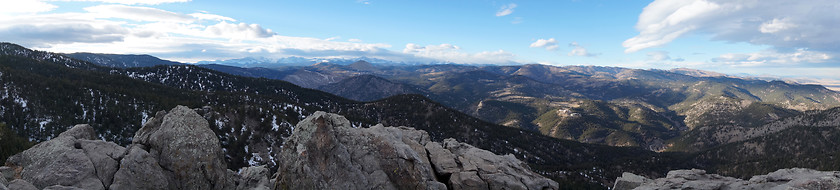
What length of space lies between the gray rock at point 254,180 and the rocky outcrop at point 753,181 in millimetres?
37510

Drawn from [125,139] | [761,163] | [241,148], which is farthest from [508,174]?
Result: [761,163]

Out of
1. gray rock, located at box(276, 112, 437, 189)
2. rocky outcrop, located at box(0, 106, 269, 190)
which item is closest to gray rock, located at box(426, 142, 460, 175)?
gray rock, located at box(276, 112, 437, 189)

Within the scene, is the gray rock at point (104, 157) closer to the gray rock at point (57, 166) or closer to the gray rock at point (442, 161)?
the gray rock at point (57, 166)

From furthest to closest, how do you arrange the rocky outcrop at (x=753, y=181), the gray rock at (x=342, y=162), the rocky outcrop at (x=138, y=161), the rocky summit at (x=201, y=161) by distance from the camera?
the gray rock at (x=342, y=162), the rocky summit at (x=201, y=161), the rocky outcrop at (x=753, y=181), the rocky outcrop at (x=138, y=161)

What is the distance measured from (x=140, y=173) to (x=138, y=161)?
0.95 metres

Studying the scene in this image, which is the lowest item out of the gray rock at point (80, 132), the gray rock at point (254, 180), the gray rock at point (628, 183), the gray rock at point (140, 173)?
the gray rock at point (628, 183)

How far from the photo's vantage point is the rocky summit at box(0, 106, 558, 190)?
2230cm

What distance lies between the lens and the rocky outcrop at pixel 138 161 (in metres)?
21.5

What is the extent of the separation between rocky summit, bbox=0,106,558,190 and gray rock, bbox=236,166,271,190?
14 cm

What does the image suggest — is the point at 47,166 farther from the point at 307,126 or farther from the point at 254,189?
the point at 307,126

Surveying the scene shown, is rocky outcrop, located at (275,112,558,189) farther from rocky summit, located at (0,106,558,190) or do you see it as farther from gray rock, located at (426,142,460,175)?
gray rock, located at (426,142,460,175)

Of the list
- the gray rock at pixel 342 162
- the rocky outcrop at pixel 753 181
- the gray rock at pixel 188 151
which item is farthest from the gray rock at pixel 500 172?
the gray rock at pixel 188 151

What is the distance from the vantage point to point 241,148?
315 feet

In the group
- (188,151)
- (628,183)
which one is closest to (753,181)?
(628,183)
